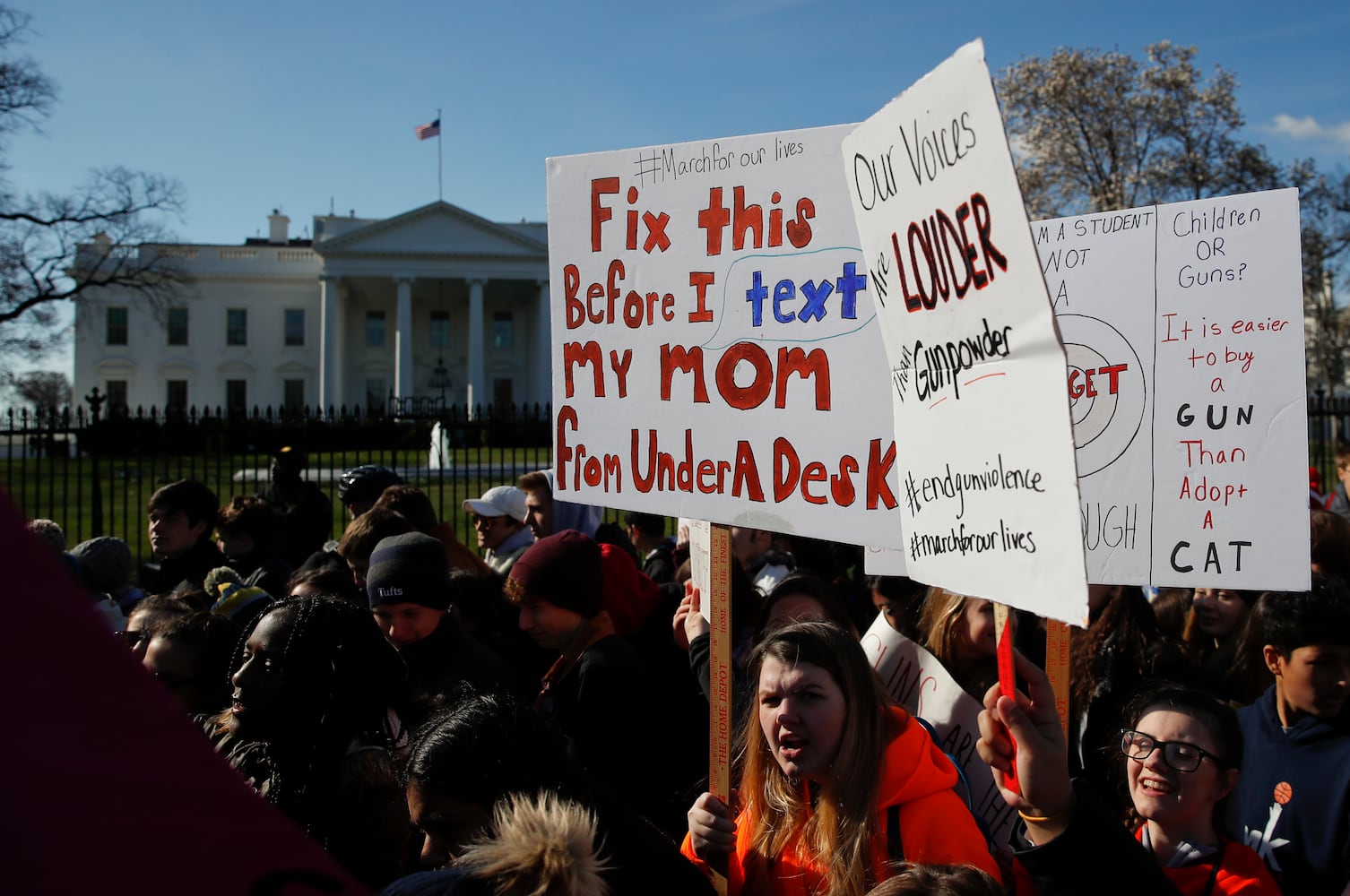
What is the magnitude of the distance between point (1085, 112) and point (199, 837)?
31862mm

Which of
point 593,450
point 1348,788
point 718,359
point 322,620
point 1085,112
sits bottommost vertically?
point 1348,788

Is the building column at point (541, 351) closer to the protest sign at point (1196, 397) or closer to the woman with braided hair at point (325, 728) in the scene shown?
the protest sign at point (1196, 397)

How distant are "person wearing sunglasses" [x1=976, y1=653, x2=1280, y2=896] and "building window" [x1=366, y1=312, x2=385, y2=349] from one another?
6368 centimetres

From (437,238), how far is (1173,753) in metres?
58.7

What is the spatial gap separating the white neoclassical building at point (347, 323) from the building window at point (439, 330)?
85 mm

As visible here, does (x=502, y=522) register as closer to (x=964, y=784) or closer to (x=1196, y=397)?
(x=964, y=784)

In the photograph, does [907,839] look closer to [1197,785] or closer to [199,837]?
[1197,785]

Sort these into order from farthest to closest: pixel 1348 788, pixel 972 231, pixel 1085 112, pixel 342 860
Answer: pixel 1085 112, pixel 1348 788, pixel 342 860, pixel 972 231

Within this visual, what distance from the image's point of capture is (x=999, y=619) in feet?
5.94

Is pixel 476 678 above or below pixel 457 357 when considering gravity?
below

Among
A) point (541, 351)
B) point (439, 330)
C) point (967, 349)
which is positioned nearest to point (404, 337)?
point (439, 330)

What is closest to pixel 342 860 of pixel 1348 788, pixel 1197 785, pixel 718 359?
pixel 718 359

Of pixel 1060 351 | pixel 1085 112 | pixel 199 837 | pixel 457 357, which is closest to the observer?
pixel 199 837

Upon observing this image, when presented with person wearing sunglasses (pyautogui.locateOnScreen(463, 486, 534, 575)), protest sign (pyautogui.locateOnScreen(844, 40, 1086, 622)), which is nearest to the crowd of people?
protest sign (pyautogui.locateOnScreen(844, 40, 1086, 622))
